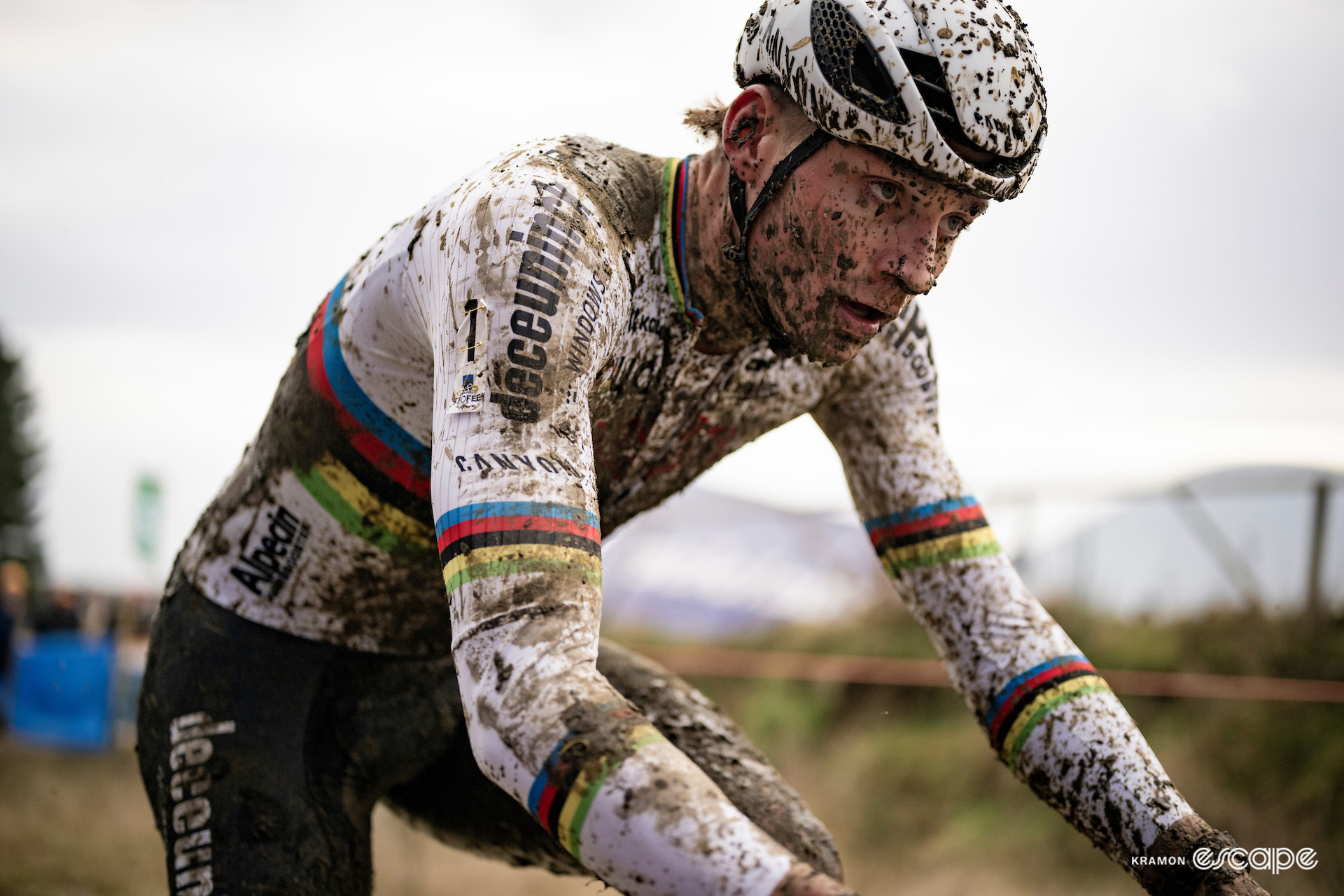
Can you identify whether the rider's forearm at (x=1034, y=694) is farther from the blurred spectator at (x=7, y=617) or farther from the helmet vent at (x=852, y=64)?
the blurred spectator at (x=7, y=617)

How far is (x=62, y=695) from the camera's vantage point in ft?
36.5

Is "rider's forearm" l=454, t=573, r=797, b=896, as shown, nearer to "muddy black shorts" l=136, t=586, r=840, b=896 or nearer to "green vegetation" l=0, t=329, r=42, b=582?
"muddy black shorts" l=136, t=586, r=840, b=896

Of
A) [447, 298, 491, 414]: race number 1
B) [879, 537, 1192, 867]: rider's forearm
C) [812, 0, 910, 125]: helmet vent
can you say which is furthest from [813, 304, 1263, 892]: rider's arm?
[447, 298, 491, 414]: race number 1

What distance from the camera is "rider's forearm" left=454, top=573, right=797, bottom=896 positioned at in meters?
1.45

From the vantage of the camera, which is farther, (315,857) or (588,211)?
(315,857)

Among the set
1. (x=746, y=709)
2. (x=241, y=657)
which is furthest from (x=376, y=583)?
(x=746, y=709)

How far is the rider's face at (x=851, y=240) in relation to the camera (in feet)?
6.77

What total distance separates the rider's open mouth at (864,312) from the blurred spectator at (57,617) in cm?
1135

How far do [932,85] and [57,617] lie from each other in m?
11.7

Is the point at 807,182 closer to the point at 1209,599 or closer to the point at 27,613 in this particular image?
the point at 1209,599

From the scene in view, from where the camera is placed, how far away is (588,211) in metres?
2.04

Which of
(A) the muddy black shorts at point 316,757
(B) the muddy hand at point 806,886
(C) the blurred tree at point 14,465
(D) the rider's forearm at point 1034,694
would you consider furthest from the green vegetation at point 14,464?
(B) the muddy hand at point 806,886

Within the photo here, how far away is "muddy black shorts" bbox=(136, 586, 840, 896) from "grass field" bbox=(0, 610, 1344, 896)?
5474 millimetres

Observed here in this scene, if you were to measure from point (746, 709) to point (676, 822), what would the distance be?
32.7ft
